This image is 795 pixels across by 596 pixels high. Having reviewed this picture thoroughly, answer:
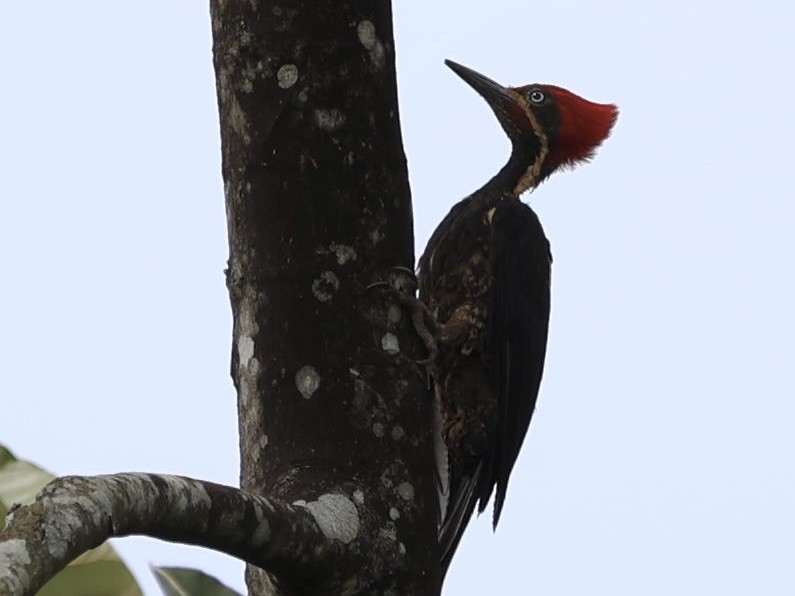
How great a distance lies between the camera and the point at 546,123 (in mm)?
4504

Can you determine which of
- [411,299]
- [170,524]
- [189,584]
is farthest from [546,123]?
[170,524]

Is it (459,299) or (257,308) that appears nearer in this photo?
(257,308)

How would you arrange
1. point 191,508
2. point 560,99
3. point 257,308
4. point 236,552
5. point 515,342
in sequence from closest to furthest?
point 191,508
point 236,552
point 257,308
point 515,342
point 560,99

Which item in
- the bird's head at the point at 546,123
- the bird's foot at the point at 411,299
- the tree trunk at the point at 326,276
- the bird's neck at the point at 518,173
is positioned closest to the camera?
the tree trunk at the point at 326,276

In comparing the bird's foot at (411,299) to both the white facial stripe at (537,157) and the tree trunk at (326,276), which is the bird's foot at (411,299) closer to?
the tree trunk at (326,276)

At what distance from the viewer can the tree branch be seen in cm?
146

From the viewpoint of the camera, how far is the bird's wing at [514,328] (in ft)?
12.5

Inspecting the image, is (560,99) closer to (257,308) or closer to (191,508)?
(257,308)

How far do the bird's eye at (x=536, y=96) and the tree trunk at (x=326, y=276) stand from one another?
6.71 ft

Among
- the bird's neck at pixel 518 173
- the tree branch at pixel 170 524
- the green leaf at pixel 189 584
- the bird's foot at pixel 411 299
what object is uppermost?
the bird's neck at pixel 518 173

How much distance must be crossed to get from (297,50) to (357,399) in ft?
2.00

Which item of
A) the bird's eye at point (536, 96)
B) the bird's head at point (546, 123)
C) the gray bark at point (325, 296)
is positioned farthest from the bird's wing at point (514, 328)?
the gray bark at point (325, 296)

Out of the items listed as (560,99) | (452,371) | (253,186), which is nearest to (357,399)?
(253,186)

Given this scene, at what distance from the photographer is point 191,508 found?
1.77m
